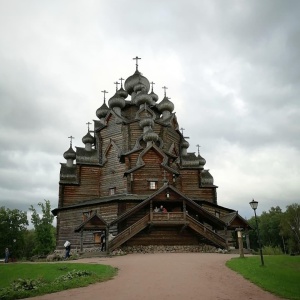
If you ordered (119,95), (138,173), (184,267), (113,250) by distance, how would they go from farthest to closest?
(119,95)
(138,173)
(113,250)
(184,267)

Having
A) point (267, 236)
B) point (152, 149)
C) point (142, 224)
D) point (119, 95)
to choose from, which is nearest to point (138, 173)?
point (152, 149)

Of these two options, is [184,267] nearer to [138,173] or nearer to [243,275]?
[243,275]

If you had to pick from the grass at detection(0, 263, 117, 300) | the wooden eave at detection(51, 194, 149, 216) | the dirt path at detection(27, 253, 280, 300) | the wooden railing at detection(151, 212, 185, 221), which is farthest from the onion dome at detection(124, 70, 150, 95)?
the dirt path at detection(27, 253, 280, 300)

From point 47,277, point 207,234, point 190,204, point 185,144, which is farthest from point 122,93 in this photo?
point 47,277

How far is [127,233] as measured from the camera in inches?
A: 934

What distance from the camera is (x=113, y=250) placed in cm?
2303

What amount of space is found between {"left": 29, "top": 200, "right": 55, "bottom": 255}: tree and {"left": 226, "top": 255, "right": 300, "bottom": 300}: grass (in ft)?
126

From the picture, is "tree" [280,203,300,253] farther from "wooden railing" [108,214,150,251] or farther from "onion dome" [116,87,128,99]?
"wooden railing" [108,214,150,251]

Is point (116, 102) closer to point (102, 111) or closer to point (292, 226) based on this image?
point (102, 111)

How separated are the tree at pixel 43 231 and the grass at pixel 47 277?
2996 cm

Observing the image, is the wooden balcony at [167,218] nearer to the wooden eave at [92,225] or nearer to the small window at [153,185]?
the wooden eave at [92,225]

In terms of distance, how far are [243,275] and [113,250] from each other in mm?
12021

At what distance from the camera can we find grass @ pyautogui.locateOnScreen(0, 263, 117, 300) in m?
10.9

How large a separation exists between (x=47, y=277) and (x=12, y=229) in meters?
46.8
